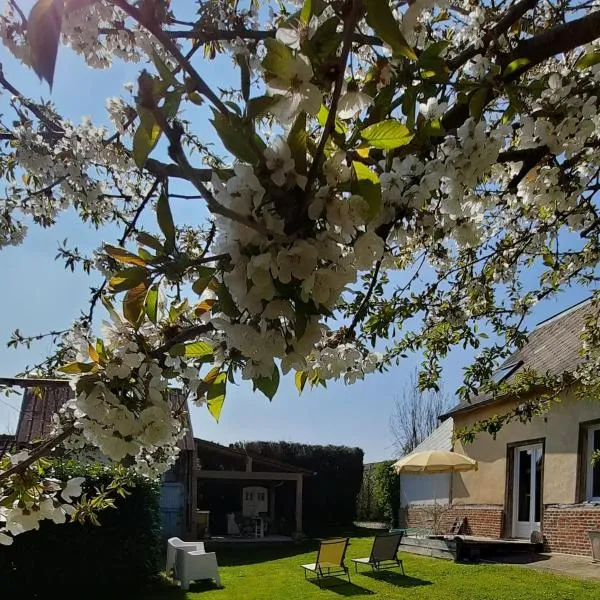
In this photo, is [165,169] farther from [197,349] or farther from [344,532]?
[344,532]

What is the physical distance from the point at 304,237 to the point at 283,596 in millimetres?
8351

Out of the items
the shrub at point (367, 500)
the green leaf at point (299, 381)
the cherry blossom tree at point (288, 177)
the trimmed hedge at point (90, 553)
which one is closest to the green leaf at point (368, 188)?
the cherry blossom tree at point (288, 177)

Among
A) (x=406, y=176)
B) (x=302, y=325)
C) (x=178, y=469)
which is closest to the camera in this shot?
(x=302, y=325)

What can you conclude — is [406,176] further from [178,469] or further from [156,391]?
[178,469]

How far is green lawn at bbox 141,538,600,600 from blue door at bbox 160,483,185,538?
3.92m

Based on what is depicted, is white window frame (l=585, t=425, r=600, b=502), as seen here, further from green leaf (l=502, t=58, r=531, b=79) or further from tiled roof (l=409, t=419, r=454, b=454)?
green leaf (l=502, t=58, r=531, b=79)

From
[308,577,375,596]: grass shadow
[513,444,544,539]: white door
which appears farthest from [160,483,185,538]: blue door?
[513,444,544,539]: white door

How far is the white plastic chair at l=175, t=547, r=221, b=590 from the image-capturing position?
9539 mm

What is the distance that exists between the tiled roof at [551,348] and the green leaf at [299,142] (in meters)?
10.8

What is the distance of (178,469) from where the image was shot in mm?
15703

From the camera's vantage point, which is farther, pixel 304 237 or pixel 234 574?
pixel 234 574

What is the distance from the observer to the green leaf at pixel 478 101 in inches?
64.7

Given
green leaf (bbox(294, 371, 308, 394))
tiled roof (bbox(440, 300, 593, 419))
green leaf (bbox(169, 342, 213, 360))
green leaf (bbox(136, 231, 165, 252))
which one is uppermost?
tiled roof (bbox(440, 300, 593, 419))

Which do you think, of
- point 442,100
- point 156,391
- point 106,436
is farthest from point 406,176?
point 106,436
